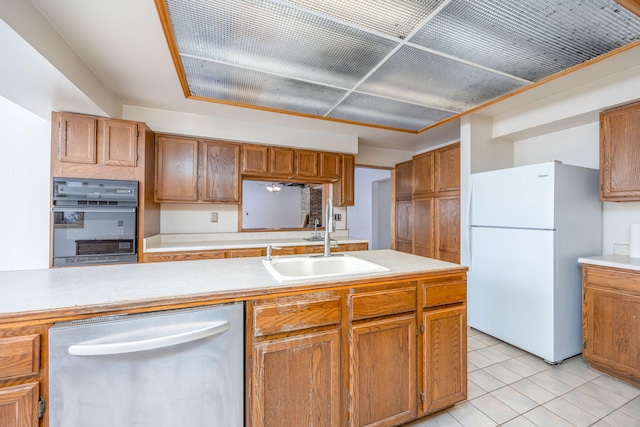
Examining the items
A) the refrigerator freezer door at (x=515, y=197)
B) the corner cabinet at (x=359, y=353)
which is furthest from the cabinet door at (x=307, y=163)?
the corner cabinet at (x=359, y=353)

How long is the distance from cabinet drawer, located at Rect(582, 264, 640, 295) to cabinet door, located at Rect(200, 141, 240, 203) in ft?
11.7

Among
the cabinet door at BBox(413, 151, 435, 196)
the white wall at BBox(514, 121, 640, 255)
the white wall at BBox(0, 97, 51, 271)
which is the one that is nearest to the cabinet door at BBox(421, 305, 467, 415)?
the white wall at BBox(514, 121, 640, 255)

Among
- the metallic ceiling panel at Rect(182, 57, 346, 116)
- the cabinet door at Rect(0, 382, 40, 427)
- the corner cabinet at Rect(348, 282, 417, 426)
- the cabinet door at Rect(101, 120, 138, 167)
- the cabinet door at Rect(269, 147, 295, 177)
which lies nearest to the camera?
the cabinet door at Rect(0, 382, 40, 427)

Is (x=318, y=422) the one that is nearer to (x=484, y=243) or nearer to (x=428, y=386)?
(x=428, y=386)

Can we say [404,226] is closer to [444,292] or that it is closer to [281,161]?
[281,161]

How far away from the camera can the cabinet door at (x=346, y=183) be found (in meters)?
3.98

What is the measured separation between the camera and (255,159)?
3508 mm

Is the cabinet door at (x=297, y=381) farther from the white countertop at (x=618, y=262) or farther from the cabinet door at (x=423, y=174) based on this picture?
the cabinet door at (x=423, y=174)

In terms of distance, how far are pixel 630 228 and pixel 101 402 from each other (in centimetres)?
379

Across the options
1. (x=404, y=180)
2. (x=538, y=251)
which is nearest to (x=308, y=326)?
(x=538, y=251)

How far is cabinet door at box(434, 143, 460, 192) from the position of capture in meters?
3.42

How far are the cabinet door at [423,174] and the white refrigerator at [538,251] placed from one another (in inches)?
42.5

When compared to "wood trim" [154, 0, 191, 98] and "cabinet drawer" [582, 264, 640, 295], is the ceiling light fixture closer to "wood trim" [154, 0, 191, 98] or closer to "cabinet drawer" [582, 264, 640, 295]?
"wood trim" [154, 0, 191, 98]

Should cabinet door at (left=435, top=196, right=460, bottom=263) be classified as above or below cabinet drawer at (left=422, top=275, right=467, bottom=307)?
above
